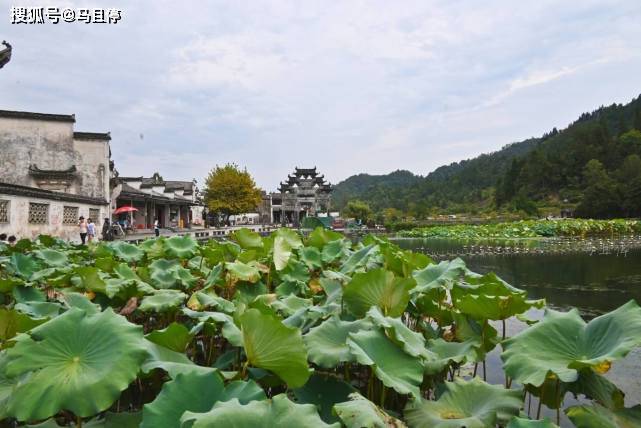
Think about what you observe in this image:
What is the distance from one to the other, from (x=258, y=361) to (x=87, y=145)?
22.2m

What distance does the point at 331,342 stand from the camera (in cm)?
173

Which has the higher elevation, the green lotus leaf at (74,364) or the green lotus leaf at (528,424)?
the green lotus leaf at (74,364)

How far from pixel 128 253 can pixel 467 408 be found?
398 cm

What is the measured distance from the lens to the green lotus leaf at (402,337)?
153 centimetres

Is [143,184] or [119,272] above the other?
[143,184]

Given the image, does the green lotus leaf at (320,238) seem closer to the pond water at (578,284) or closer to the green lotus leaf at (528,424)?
the pond water at (578,284)

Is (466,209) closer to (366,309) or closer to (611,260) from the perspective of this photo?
(611,260)

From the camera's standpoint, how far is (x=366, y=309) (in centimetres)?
212

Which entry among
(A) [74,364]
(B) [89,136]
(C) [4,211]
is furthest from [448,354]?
(B) [89,136]

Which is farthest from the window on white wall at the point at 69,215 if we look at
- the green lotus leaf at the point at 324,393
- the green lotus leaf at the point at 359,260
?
the green lotus leaf at the point at 324,393

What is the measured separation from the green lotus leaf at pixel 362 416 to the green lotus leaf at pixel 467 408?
0.69 ft

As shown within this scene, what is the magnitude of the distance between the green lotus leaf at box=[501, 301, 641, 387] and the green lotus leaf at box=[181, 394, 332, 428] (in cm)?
77

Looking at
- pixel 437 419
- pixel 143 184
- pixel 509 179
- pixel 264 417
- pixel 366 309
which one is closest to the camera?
pixel 264 417

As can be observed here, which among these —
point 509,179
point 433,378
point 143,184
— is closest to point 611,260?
point 433,378
